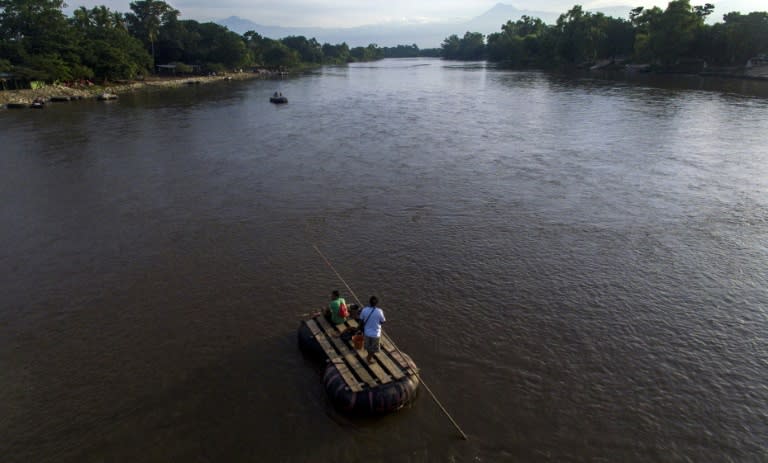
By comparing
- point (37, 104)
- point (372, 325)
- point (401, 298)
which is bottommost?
point (401, 298)

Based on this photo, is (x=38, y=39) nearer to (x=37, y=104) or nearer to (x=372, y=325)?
(x=37, y=104)

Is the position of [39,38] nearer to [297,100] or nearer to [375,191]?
[297,100]

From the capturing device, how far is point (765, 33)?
109188mm

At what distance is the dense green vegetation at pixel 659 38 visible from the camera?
11344cm

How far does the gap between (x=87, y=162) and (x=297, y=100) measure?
53.0 meters

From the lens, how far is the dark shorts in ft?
44.8

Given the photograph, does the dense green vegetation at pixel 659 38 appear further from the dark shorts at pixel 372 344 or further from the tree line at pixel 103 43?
the dark shorts at pixel 372 344

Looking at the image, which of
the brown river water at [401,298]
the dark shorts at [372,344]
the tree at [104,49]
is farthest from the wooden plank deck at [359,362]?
the tree at [104,49]

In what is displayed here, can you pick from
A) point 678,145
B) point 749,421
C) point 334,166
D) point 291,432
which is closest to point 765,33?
point 678,145

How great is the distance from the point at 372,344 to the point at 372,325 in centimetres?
61

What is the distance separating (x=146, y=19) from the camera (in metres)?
135

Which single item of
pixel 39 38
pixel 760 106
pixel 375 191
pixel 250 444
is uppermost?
pixel 39 38

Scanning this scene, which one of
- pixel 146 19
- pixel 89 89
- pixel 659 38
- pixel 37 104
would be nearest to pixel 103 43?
pixel 89 89

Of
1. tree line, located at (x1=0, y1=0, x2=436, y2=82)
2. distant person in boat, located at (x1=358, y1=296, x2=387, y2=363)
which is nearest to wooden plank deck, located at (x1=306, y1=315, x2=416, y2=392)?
distant person in boat, located at (x1=358, y1=296, x2=387, y2=363)
